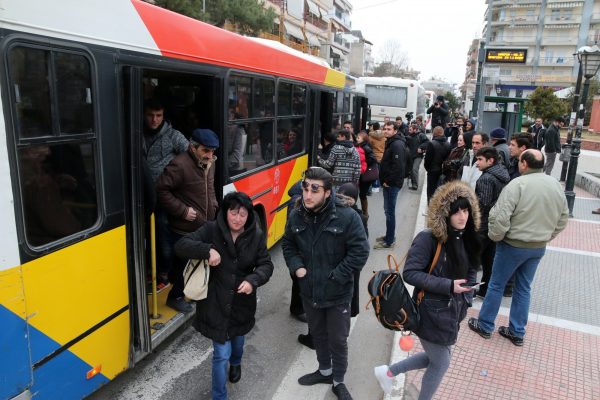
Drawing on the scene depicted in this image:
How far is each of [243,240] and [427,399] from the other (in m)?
1.74

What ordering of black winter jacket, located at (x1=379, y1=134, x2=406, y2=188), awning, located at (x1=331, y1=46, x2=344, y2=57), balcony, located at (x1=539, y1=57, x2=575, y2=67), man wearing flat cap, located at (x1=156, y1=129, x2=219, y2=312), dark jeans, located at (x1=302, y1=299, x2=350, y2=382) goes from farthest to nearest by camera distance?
balcony, located at (x1=539, y1=57, x2=575, y2=67), awning, located at (x1=331, y1=46, x2=344, y2=57), black winter jacket, located at (x1=379, y1=134, x2=406, y2=188), man wearing flat cap, located at (x1=156, y1=129, x2=219, y2=312), dark jeans, located at (x1=302, y1=299, x2=350, y2=382)

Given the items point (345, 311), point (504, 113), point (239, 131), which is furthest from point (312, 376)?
point (504, 113)

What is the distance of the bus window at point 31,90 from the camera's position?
231 cm

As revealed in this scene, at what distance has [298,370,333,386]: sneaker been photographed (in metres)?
3.76

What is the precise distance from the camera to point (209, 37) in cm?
429

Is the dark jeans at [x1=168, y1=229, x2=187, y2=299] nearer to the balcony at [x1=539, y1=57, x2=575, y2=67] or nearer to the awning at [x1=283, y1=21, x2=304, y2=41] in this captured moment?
the awning at [x1=283, y1=21, x2=304, y2=41]

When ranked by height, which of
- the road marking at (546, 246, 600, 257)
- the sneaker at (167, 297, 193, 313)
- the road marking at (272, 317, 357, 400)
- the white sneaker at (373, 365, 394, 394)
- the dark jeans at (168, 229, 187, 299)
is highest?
the dark jeans at (168, 229, 187, 299)

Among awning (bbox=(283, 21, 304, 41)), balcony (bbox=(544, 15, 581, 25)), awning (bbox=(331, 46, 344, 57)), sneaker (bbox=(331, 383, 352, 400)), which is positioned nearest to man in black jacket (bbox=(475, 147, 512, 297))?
sneaker (bbox=(331, 383, 352, 400))

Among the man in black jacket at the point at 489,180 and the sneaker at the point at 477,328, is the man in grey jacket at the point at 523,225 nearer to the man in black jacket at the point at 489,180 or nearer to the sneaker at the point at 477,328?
the sneaker at the point at 477,328

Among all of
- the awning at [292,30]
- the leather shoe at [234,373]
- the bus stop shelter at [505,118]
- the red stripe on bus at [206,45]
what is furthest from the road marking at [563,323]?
the awning at [292,30]

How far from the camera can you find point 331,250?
327cm

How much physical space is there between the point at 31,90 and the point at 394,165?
5.62 metres

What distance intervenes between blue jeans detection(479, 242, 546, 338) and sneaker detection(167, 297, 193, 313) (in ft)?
9.48

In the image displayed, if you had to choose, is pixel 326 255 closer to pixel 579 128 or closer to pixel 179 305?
pixel 179 305
